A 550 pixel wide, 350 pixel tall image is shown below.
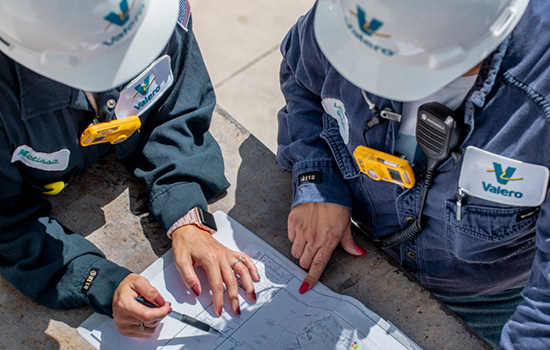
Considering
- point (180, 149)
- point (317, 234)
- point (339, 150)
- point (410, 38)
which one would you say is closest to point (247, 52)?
point (180, 149)

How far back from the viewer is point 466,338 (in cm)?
Result: 120

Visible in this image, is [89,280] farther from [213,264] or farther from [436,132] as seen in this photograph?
[436,132]

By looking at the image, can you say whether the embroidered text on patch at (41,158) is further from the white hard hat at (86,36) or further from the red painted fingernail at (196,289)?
the red painted fingernail at (196,289)

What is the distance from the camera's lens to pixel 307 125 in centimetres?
143

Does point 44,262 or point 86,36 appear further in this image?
point 44,262

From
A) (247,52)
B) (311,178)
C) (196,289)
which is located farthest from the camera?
(247,52)

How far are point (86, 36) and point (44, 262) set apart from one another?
57 cm

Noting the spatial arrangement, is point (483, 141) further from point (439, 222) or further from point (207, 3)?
point (207, 3)

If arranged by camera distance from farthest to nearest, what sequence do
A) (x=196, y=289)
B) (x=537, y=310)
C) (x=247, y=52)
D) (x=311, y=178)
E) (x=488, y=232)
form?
(x=247, y=52)
(x=311, y=178)
(x=196, y=289)
(x=488, y=232)
(x=537, y=310)

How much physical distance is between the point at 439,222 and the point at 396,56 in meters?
0.46

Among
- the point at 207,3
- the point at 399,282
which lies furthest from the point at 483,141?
the point at 207,3

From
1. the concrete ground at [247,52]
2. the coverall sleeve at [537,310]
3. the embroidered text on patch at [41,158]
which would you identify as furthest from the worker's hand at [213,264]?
the concrete ground at [247,52]

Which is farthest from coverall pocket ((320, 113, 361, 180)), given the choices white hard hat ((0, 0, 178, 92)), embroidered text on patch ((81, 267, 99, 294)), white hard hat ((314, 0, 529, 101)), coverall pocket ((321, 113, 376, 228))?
embroidered text on patch ((81, 267, 99, 294))

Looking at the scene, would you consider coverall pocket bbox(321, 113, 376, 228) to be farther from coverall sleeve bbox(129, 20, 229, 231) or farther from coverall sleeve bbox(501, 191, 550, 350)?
coverall sleeve bbox(501, 191, 550, 350)
